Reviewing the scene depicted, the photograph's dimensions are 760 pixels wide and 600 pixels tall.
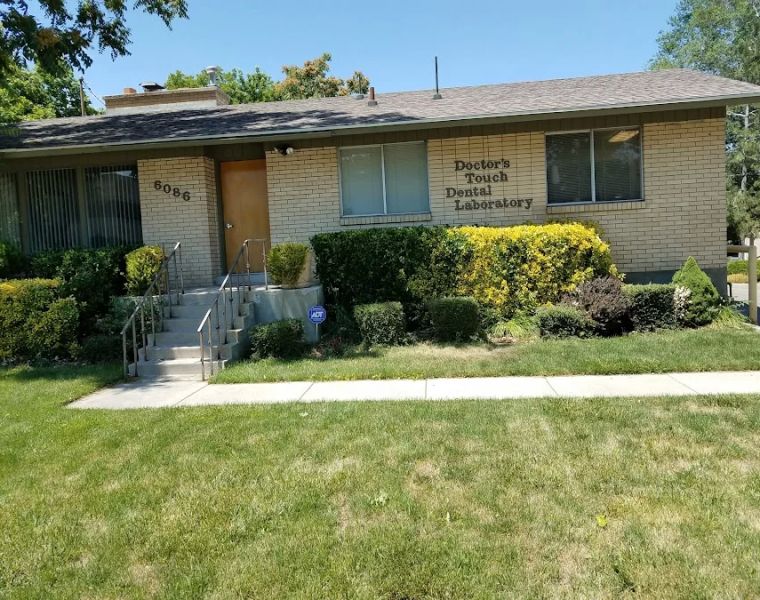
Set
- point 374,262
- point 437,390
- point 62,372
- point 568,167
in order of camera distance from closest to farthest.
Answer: point 437,390 → point 62,372 → point 374,262 → point 568,167

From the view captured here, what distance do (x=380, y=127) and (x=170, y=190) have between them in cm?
422

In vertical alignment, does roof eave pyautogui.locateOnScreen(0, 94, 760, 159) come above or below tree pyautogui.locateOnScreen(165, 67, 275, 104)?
below

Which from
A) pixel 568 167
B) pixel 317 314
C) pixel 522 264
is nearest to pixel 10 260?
pixel 317 314

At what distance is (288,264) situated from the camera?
378 inches

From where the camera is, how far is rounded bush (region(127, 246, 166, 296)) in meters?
9.97

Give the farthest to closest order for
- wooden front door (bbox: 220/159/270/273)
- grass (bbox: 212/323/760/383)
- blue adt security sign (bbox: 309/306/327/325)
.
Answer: wooden front door (bbox: 220/159/270/273), blue adt security sign (bbox: 309/306/327/325), grass (bbox: 212/323/760/383)

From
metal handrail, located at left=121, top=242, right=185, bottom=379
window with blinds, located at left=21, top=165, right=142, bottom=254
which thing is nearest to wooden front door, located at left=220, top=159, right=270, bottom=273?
metal handrail, located at left=121, top=242, right=185, bottom=379

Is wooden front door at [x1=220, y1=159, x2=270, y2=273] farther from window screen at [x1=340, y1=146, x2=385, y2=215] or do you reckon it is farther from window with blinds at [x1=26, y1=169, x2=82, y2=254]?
window with blinds at [x1=26, y1=169, x2=82, y2=254]

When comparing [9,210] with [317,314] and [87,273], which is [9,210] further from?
[317,314]

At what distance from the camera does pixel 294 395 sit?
673 centimetres

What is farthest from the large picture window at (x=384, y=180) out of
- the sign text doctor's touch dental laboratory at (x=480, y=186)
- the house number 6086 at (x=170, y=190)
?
the house number 6086 at (x=170, y=190)

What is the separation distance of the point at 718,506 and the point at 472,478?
58.0 inches

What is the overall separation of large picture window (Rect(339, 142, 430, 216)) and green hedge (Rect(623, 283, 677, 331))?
4.04m

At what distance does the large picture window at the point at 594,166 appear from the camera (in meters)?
11.0
